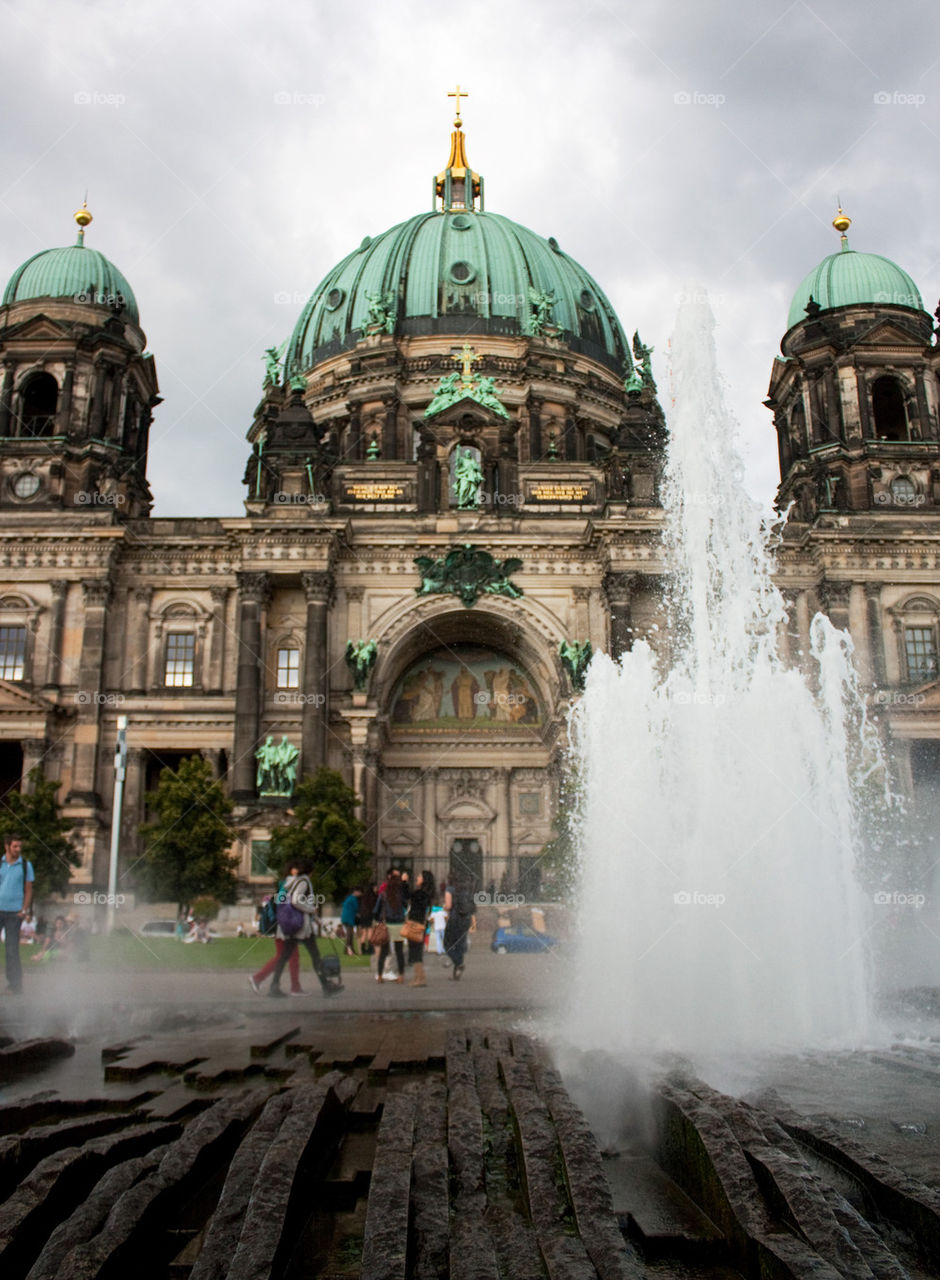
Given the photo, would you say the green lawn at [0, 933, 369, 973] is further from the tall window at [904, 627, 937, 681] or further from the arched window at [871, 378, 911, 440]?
the arched window at [871, 378, 911, 440]

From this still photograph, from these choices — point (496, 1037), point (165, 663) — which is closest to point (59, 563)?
point (165, 663)

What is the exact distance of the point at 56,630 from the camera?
127 feet

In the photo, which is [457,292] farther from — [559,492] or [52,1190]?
[52,1190]

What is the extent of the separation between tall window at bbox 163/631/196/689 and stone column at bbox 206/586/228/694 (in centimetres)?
77

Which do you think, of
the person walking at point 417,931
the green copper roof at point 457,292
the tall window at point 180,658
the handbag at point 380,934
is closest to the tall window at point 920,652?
the green copper roof at point 457,292

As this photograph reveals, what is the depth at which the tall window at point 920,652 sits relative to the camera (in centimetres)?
3941

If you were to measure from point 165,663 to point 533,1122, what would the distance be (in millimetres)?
35780

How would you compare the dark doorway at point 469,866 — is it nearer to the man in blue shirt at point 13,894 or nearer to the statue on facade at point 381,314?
the statue on facade at point 381,314

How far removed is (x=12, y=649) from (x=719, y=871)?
33149 millimetres

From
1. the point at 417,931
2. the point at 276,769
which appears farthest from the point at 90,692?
the point at 417,931

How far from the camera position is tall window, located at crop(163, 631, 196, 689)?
39750 mm

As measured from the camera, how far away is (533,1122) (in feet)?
19.0

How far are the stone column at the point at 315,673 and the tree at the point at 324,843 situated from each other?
4405mm

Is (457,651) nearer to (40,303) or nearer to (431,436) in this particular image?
(431,436)
